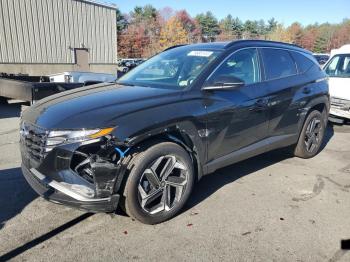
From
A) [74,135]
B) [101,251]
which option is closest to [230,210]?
[101,251]

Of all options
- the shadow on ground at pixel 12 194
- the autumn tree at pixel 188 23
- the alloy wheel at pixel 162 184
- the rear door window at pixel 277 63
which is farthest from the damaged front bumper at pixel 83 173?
the autumn tree at pixel 188 23

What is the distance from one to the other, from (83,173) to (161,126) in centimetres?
84

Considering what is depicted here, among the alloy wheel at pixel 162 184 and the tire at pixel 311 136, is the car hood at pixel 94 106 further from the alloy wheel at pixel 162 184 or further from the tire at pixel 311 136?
the tire at pixel 311 136

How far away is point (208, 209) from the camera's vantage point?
390 cm

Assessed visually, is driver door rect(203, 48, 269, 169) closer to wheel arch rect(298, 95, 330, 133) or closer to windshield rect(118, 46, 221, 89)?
windshield rect(118, 46, 221, 89)

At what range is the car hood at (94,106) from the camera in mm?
3068

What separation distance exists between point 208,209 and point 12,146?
4.03m

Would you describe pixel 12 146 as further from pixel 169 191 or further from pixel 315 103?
pixel 315 103

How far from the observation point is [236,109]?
13.3 ft

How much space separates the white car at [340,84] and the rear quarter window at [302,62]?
2.98 meters

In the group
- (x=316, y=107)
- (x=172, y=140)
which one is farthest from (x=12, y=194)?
(x=316, y=107)

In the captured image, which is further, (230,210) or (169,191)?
(230,210)

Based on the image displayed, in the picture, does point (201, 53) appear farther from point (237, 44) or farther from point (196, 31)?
point (196, 31)

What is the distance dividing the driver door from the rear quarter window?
1.10m
